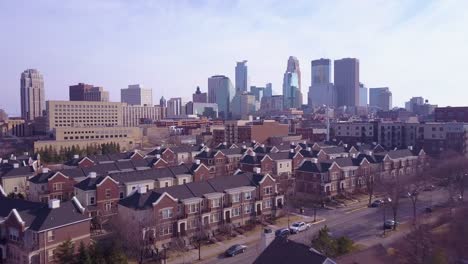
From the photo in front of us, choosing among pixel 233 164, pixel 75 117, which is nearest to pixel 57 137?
pixel 75 117

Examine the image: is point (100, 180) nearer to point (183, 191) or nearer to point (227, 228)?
point (183, 191)

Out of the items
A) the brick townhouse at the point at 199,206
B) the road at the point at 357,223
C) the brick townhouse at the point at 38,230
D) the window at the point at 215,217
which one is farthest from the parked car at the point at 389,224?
the brick townhouse at the point at 38,230

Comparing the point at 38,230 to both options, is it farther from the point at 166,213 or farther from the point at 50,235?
the point at 166,213

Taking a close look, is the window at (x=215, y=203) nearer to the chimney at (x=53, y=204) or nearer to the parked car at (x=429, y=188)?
the chimney at (x=53, y=204)

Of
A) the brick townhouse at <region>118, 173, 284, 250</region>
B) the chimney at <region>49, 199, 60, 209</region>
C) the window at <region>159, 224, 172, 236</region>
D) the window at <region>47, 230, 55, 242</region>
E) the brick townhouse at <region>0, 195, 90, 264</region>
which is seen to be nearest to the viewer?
the brick townhouse at <region>0, 195, 90, 264</region>

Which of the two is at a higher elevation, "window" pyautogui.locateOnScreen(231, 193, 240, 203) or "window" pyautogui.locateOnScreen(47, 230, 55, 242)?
"window" pyautogui.locateOnScreen(231, 193, 240, 203)

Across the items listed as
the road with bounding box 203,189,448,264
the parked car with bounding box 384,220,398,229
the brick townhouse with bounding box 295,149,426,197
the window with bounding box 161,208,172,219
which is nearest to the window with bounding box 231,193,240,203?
the road with bounding box 203,189,448,264

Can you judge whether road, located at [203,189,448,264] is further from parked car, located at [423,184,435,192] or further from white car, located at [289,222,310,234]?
parked car, located at [423,184,435,192]
